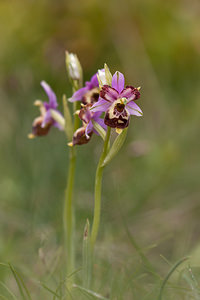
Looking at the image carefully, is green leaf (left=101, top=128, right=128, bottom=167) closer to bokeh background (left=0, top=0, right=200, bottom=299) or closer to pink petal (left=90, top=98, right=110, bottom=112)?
pink petal (left=90, top=98, right=110, bottom=112)

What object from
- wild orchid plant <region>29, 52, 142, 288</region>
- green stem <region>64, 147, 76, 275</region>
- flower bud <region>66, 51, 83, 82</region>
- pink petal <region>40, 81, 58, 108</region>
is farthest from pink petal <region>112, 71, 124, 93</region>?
pink petal <region>40, 81, 58, 108</region>

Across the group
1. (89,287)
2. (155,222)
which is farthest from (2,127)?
(89,287)

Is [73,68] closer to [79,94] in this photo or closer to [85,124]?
[79,94]

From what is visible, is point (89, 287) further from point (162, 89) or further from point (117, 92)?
point (162, 89)

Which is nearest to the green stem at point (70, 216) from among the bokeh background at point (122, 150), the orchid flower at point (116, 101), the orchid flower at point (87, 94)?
the bokeh background at point (122, 150)

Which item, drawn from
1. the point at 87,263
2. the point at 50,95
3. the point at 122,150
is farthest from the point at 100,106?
the point at 122,150

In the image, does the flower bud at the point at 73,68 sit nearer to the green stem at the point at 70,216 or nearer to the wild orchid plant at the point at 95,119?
the wild orchid plant at the point at 95,119
